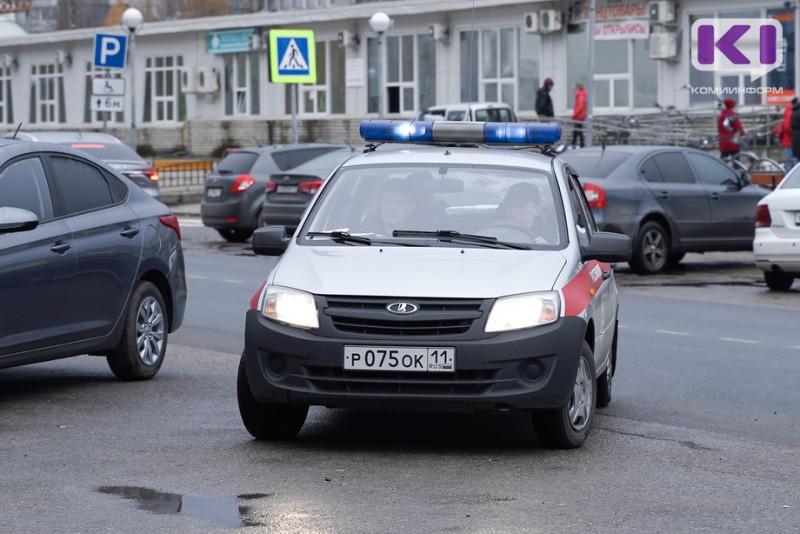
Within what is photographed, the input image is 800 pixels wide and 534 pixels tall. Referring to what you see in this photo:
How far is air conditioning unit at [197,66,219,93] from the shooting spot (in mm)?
55750

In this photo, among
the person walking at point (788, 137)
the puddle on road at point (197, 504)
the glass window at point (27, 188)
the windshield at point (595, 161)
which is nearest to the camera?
the puddle on road at point (197, 504)

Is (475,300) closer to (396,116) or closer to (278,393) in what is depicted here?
(278,393)

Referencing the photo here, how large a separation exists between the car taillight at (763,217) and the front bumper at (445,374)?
33.9 ft

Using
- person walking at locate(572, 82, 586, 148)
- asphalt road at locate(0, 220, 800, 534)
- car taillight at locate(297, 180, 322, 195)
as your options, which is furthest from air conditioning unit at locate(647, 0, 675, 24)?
asphalt road at locate(0, 220, 800, 534)

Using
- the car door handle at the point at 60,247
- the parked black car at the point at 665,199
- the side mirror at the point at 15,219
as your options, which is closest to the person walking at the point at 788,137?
the parked black car at the point at 665,199

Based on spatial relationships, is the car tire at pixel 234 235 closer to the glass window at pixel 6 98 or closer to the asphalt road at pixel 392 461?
the asphalt road at pixel 392 461

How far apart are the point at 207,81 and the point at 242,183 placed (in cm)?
3117

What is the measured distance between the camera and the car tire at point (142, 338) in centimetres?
1013

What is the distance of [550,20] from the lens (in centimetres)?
4409

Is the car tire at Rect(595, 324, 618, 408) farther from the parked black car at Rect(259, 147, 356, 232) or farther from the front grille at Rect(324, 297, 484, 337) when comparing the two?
the parked black car at Rect(259, 147, 356, 232)

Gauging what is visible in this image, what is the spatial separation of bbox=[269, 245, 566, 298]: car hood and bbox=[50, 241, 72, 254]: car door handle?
190 centimetres

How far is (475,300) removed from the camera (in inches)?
290

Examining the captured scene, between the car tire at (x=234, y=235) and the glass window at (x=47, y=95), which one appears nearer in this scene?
the car tire at (x=234, y=235)

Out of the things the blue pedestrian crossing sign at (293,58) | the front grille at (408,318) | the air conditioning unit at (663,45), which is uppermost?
the air conditioning unit at (663,45)
